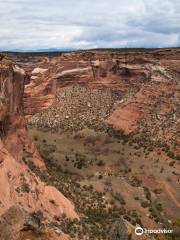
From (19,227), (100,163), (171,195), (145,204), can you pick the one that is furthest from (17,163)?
(19,227)

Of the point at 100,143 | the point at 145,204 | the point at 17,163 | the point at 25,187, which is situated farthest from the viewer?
the point at 100,143

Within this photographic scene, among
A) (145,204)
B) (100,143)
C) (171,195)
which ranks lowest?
(171,195)

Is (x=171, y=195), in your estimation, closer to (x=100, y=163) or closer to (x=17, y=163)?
(x=100, y=163)

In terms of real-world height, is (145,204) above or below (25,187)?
below

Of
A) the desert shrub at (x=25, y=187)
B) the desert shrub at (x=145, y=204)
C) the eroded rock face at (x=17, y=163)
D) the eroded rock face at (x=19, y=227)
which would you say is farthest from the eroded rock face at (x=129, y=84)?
the eroded rock face at (x=19, y=227)

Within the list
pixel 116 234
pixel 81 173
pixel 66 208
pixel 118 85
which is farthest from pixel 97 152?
pixel 116 234

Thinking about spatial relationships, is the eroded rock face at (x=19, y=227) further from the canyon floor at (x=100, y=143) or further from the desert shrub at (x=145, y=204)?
the desert shrub at (x=145, y=204)

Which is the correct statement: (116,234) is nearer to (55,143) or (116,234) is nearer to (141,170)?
(141,170)

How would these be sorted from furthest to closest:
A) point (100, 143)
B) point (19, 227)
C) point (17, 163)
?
point (100, 143), point (17, 163), point (19, 227)
